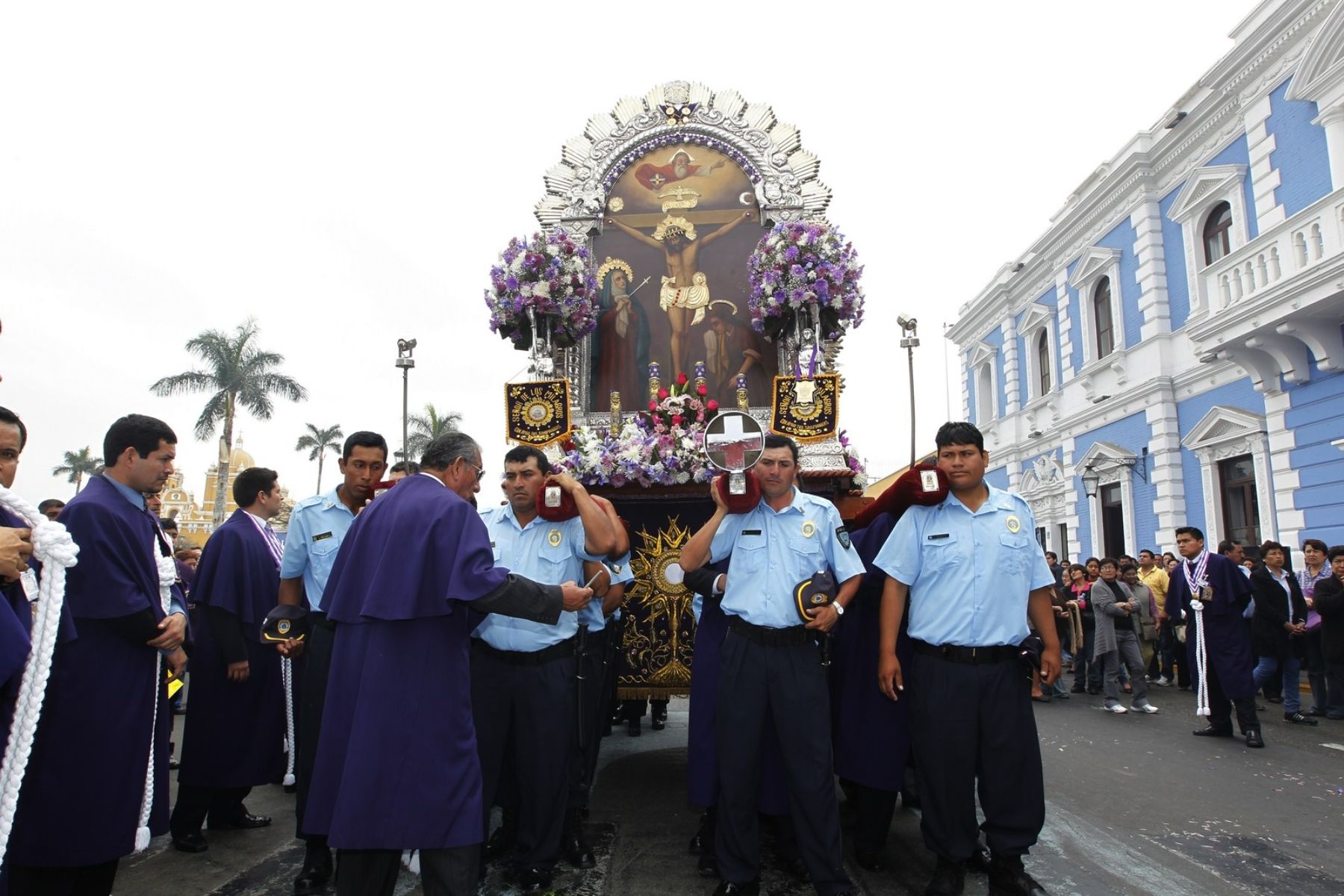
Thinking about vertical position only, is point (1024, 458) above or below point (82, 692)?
above

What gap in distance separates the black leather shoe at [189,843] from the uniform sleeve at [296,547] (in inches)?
54.9

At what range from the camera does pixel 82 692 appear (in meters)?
2.93

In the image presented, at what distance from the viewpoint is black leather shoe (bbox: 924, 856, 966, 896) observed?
3455 millimetres

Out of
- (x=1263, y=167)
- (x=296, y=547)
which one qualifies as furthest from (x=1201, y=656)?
(x=1263, y=167)

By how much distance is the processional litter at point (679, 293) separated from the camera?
18.7 ft

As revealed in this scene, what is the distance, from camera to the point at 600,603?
443cm

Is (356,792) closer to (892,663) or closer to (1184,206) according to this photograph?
(892,663)

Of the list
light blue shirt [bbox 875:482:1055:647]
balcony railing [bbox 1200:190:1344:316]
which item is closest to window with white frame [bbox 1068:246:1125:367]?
balcony railing [bbox 1200:190:1344:316]

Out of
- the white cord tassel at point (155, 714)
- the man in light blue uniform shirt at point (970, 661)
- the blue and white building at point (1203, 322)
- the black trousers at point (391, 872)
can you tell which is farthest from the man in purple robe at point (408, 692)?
the blue and white building at point (1203, 322)

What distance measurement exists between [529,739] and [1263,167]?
49.8 feet

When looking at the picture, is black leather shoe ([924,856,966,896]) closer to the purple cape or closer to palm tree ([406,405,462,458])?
the purple cape

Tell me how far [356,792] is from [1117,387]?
1887 centimetres

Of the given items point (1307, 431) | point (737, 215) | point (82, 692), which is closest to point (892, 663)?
point (82, 692)

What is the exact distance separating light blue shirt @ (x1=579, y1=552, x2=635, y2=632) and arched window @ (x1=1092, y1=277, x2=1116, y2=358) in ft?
56.7
